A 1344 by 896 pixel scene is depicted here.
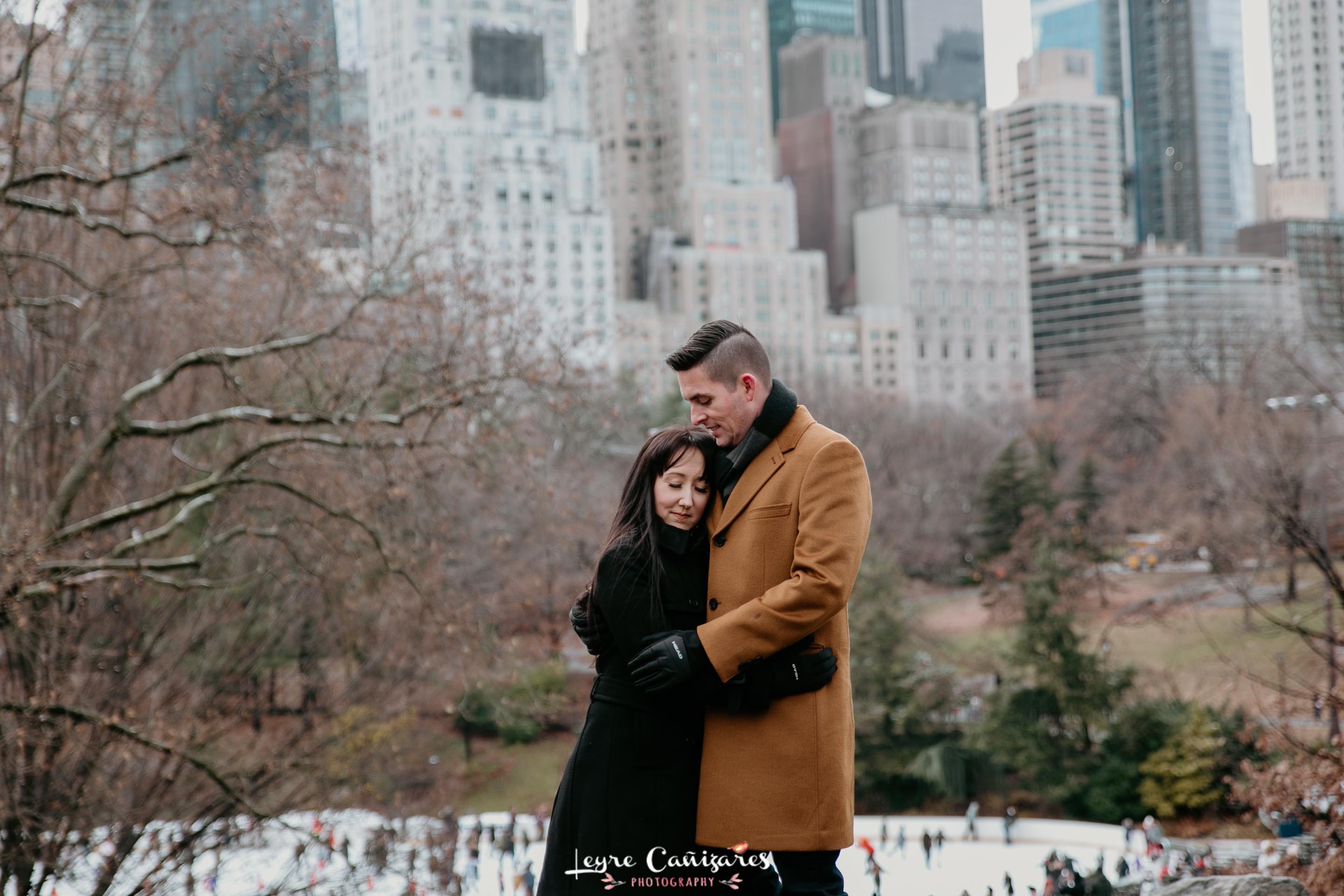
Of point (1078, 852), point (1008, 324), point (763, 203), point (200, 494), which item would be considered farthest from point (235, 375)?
point (1008, 324)

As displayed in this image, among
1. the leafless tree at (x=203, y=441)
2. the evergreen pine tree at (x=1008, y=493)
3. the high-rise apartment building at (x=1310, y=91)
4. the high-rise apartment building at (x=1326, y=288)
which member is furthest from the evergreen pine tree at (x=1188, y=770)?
the high-rise apartment building at (x=1310, y=91)

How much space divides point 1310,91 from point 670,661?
126018 millimetres

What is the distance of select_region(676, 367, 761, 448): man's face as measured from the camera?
4328 mm

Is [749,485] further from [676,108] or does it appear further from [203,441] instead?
[676,108]

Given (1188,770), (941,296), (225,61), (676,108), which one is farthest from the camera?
(676,108)

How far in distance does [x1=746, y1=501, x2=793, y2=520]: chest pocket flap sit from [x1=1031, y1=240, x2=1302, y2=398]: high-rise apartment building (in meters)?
96.6

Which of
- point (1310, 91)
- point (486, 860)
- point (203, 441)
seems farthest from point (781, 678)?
point (1310, 91)

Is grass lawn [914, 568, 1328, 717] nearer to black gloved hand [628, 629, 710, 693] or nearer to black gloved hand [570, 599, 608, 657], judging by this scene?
black gloved hand [570, 599, 608, 657]

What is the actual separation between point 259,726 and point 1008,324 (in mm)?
122267

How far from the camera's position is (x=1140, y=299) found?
414 ft

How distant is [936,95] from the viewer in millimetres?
187875

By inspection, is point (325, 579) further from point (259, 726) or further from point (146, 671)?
point (259, 726)

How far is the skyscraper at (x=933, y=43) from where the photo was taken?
190875 mm

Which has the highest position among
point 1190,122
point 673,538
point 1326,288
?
point 1190,122
